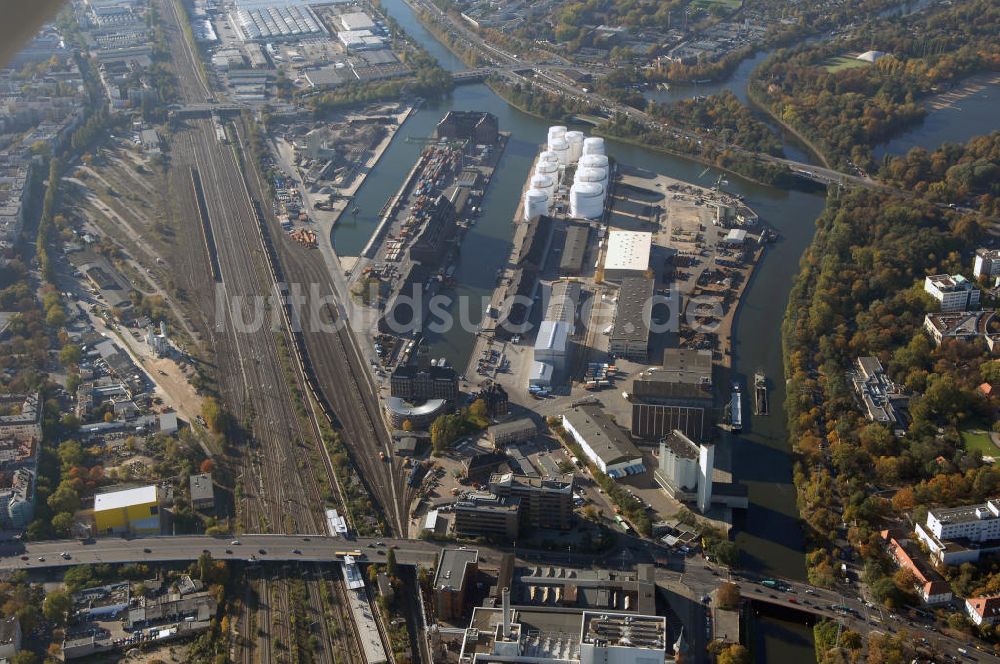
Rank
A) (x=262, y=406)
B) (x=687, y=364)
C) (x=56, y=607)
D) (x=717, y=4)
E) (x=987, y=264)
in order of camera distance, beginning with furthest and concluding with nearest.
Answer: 1. (x=717, y=4)
2. (x=987, y=264)
3. (x=262, y=406)
4. (x=687, y=364)
5. (x=56, y=607)

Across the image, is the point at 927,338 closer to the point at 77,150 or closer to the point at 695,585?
the point at 695,585

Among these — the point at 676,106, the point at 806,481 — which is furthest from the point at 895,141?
the point at 806,481

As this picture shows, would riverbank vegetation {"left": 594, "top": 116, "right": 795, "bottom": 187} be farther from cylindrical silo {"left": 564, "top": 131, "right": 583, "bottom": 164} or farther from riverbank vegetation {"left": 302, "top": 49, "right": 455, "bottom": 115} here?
riverbank vegetation {"left": 302, "top": 49, "right": 455, "bottom": 115}

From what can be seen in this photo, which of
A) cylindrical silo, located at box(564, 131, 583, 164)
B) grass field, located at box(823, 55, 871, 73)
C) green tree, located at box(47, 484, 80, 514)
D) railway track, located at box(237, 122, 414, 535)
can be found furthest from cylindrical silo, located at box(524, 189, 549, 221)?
grass field, located at box(823, 55, 871, 73)

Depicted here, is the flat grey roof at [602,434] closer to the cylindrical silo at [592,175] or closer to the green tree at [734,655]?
the green tree at [734,655]

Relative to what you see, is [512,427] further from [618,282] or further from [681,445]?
[618,282]

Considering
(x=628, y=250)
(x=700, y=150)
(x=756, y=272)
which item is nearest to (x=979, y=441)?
(x=756, y=272)
